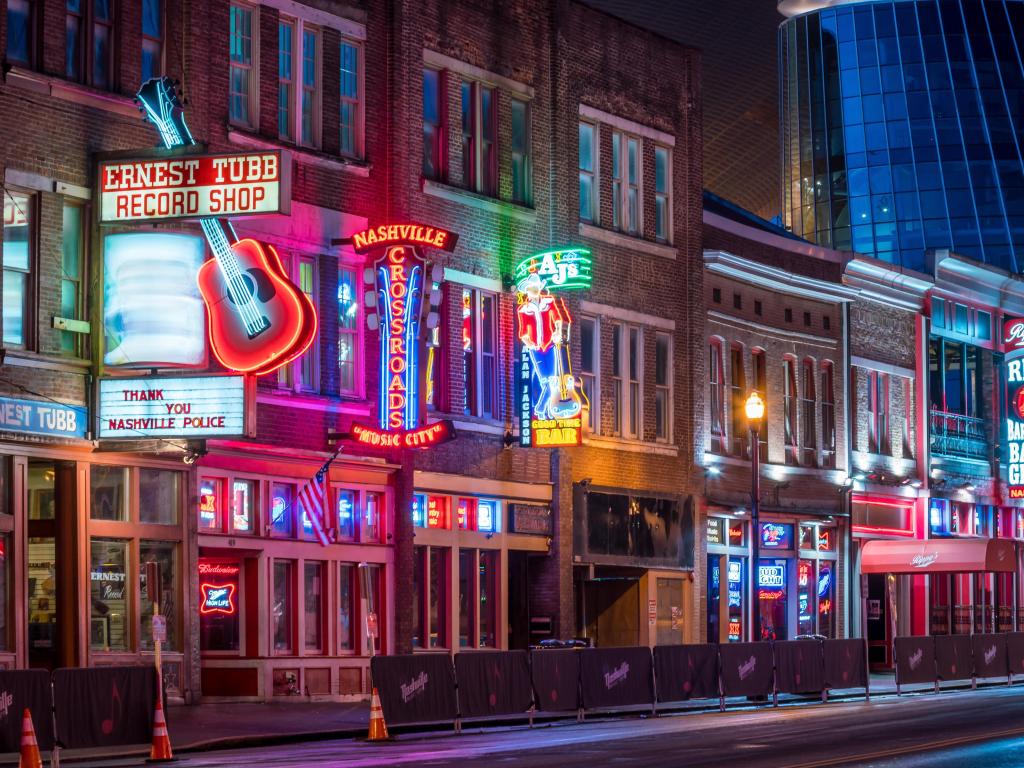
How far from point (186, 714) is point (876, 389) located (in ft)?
88.5

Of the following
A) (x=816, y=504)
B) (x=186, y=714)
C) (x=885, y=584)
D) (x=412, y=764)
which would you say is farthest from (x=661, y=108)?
(x=412, y=764)

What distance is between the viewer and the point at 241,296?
94.7 feet

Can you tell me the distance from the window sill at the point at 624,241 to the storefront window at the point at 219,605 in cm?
1144

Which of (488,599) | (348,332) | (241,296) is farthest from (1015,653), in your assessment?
(241,296)

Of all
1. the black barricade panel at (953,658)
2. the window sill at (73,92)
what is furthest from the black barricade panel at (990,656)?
the window sill at (73,92)

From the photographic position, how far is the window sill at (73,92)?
2792 centimetres

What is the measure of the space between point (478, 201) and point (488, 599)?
23.9 feet

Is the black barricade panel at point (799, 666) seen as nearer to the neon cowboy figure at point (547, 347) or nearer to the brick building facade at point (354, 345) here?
the brick building facade at point (354, 345)

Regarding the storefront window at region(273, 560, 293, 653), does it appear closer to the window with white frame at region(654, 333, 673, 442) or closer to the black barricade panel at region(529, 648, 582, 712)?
the black barricade panel at region(529, 648, 582, 712)

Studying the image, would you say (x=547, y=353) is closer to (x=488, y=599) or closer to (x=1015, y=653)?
(x=488, y=599)

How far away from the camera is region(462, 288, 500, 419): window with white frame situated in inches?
1452

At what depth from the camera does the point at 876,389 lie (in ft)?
169

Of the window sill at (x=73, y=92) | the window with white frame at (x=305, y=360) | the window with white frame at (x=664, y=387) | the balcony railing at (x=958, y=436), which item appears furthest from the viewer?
the balcony railing at (x=958, y=436)

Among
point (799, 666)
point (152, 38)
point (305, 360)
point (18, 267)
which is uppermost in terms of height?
point (152, 38)
